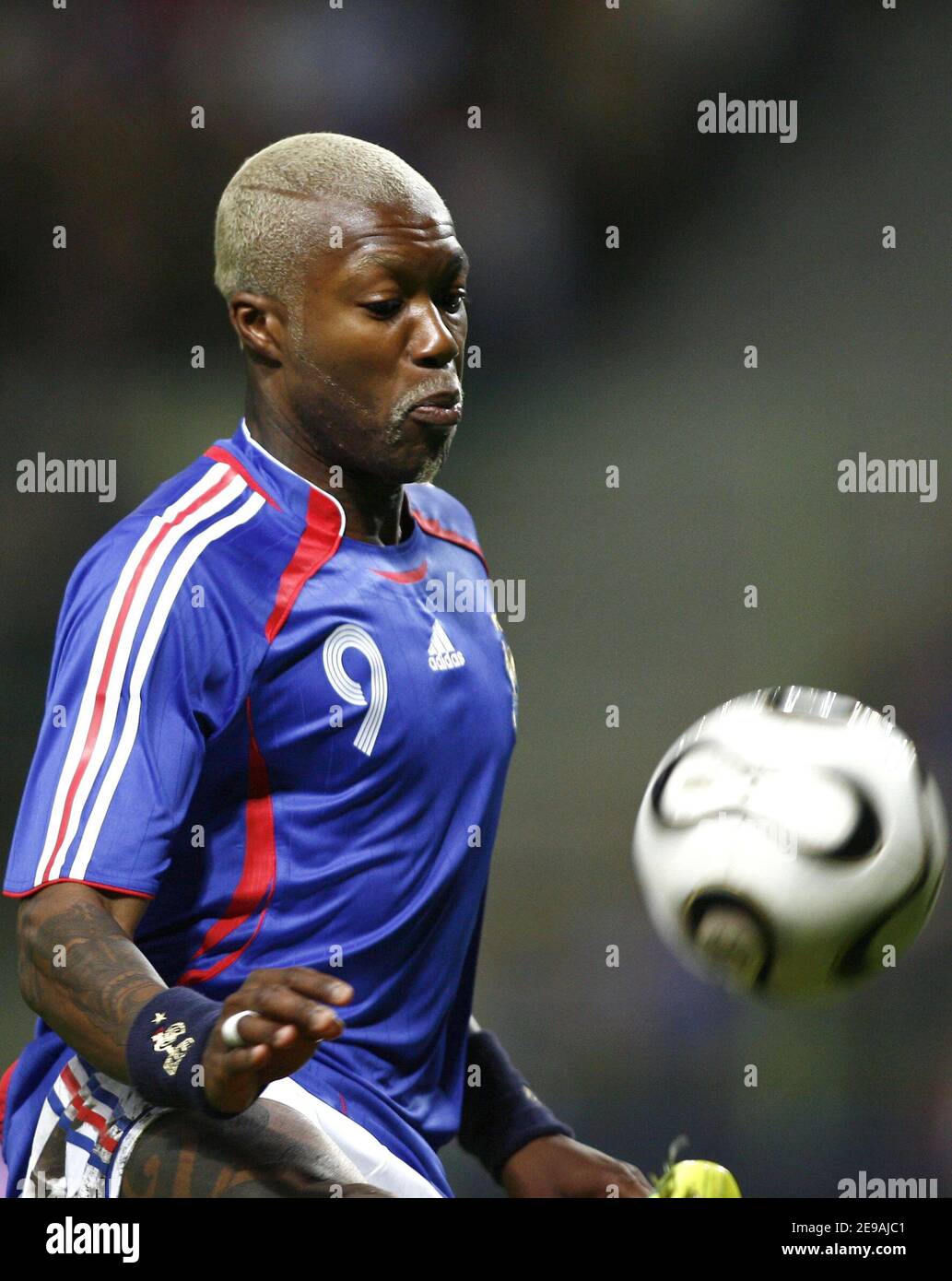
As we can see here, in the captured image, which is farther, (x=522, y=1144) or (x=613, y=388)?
(x=613, y=388)

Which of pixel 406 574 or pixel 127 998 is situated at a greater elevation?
pixel 406 574

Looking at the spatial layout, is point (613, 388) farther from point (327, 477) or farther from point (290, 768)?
point (290, 768)

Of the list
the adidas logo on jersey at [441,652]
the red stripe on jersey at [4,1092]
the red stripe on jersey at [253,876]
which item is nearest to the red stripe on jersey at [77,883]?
the red stripe on jersey at [253,876]

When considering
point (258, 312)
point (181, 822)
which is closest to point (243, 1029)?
point (181, 822)

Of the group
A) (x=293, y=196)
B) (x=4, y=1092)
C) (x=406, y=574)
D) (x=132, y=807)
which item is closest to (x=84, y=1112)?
(x=4, y=1092)

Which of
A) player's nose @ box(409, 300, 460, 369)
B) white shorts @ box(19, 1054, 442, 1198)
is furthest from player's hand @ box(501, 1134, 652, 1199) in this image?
player's nose @ box(409, 300, 460, 369)

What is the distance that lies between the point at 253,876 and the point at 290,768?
138 mm

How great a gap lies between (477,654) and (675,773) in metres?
0.32

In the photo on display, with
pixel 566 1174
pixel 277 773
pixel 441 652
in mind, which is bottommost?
pixel 566 1174

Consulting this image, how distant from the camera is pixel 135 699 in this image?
1994 millimetres

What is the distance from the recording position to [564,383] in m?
4.66

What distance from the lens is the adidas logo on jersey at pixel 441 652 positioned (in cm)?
232

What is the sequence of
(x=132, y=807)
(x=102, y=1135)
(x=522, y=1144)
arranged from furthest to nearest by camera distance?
1. (x=522, y=1144)
2. (x=102, y=1135)
3. (x=132, y=807)

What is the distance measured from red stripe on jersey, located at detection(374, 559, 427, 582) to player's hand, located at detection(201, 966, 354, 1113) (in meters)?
0.73
